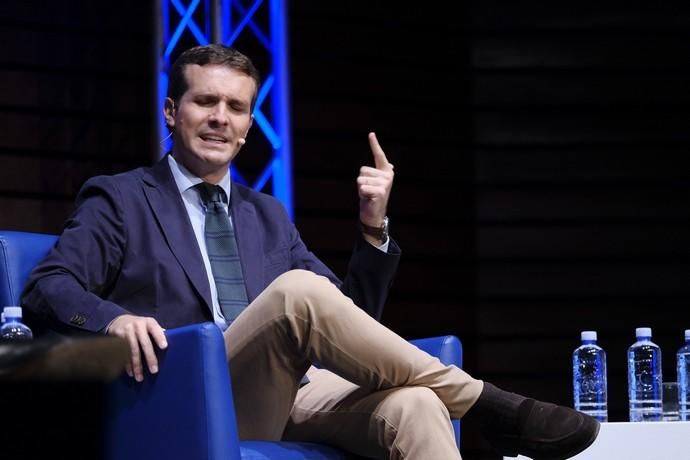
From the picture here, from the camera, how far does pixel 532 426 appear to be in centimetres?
154

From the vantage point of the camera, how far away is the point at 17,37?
370 cm

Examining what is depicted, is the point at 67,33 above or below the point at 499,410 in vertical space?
above

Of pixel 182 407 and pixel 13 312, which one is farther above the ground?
pixel 13 312

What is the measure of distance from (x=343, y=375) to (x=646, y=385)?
1.62 m

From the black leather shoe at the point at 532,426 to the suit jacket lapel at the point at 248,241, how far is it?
0.54 metres

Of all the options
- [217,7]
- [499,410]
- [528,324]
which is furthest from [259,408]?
[528,324]

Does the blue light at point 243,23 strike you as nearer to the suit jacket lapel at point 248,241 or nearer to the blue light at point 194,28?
the blue light at point 194,28

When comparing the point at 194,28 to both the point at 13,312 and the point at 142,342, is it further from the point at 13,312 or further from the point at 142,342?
the point at 142,342

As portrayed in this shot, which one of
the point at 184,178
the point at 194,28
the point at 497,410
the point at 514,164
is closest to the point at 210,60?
the point at 184,178

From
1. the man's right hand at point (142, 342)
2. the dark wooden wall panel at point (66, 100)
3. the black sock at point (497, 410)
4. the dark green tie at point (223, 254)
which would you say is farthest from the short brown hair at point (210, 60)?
the dark wooden wall panel at point (66, 100)

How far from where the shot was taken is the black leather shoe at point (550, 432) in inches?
60.1

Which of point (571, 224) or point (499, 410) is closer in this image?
point (499, 410)

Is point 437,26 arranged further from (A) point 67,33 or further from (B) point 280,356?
(B) point 280,356

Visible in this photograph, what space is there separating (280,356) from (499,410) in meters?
0.36
